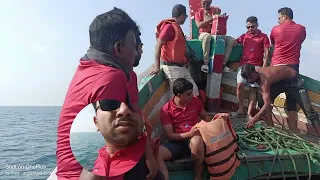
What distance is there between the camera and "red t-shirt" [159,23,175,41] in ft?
16.7

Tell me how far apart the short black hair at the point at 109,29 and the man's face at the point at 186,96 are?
7.73 feet

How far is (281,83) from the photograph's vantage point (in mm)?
5312

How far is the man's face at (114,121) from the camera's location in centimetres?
121

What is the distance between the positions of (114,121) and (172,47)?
13.6 ft

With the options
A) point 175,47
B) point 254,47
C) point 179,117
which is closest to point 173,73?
point 175,47

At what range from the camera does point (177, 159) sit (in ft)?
11.9

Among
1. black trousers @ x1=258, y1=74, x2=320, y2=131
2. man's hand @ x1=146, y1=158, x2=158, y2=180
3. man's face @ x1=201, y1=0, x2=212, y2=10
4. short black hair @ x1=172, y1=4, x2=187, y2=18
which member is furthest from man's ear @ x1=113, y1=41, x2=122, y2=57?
man's face @ x1=201, y1=0, x2=212, y2=10

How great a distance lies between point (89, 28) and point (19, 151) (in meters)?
19.2

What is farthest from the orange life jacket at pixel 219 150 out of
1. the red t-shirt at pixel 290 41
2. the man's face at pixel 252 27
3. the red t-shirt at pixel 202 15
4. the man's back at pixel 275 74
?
the red t-shirt at pixel 202 15

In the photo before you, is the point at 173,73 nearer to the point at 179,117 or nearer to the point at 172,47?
the point at 172,47

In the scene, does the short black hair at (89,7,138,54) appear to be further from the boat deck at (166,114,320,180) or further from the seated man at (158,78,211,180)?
the boat deck at (166,114,320,180)

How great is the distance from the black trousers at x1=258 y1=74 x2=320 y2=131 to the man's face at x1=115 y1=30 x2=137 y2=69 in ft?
13.7

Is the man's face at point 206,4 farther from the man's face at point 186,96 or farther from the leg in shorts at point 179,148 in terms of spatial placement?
the leg in shorts at point 179,148

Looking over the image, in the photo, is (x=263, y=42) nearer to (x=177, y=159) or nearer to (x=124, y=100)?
(x=177, y=159)
